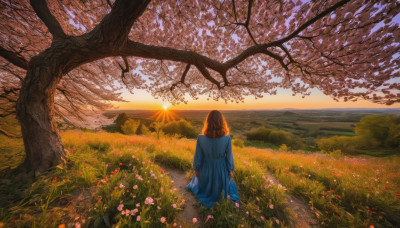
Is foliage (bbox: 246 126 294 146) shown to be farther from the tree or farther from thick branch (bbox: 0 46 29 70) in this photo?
thick branch (bbox: 0 46 29 70)

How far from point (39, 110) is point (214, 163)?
4.34 metres

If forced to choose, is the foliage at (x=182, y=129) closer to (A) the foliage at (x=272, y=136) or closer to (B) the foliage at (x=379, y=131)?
(A) the foliage at (x=272, y=136)

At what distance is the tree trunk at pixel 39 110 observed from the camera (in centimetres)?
264

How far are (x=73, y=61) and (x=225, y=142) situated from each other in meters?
4.23

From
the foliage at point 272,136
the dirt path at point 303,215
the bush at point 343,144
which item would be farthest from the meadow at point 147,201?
the foliage at point 272,136

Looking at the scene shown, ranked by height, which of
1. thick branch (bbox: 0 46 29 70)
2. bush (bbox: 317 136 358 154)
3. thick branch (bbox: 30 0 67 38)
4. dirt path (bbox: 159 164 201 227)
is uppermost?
thick branch (bbox: 30 0 67 38)

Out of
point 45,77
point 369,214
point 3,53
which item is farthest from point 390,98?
point 3,53

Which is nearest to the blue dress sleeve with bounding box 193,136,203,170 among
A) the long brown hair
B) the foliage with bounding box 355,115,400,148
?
the long brown hair

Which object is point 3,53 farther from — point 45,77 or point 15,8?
point 45,77

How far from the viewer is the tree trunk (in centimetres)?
264

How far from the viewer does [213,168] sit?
10.2 ft

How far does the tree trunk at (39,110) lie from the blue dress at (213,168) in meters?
3.62

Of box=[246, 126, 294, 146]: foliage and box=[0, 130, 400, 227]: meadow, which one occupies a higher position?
box=[0, 130, 400, 227]: meadow

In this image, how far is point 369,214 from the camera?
274 centimetres
